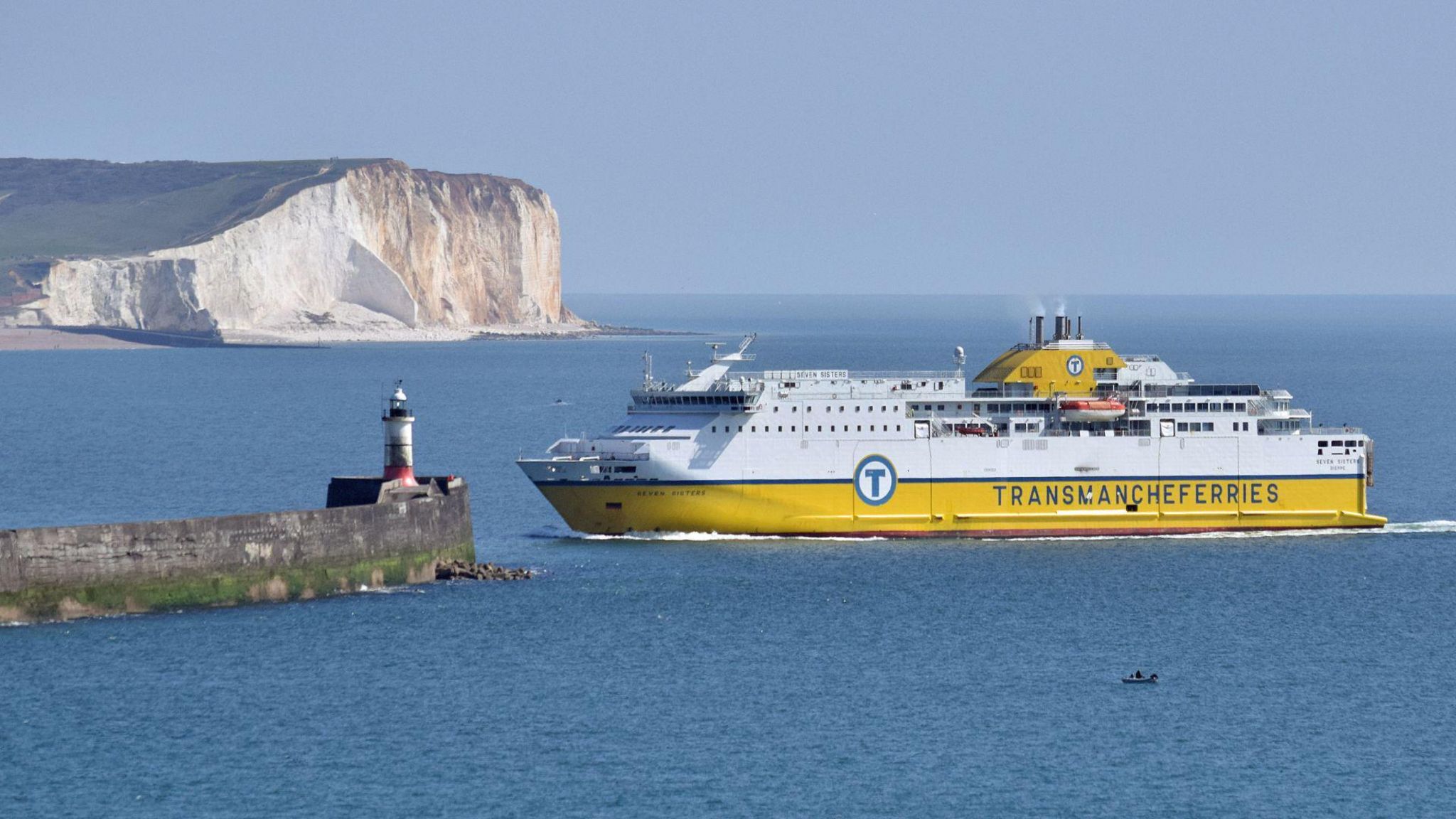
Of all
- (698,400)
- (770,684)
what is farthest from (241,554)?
(698,400)

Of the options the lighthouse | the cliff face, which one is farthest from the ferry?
the cliff face

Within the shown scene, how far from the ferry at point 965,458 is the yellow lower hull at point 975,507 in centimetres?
4

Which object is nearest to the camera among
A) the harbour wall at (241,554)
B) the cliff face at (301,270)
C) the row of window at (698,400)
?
the harbour wall at (241,554)

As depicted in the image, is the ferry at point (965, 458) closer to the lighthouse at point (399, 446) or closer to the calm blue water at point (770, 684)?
the calm blue water at point (770, 684)

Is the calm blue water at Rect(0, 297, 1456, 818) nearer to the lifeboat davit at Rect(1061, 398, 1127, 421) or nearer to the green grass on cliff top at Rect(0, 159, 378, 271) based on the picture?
the lifeboat davit at Rect(1061, 398, 1127, 421)

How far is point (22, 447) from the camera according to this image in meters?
68.8

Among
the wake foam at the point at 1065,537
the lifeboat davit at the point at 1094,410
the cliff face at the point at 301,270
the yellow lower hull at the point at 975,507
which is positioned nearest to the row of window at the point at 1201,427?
the yellow lower hull at the point at 975,507

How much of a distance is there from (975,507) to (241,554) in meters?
18.0

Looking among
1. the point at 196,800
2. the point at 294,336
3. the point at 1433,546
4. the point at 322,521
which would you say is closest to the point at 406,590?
the point at 322,521

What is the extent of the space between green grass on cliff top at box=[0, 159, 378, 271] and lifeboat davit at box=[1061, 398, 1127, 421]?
11362 centimetres

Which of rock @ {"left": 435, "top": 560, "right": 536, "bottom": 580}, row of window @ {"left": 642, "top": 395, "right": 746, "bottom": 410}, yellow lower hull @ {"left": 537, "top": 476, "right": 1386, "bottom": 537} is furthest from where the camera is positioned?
row of window @ {"left": 642, "top": 395, "right": 746, "bottom": 410}

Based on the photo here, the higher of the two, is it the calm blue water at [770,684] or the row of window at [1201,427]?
the row of window at [1201,427]

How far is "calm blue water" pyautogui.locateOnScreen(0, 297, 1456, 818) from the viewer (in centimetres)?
2822

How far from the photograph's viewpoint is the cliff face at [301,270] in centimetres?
14912
